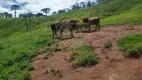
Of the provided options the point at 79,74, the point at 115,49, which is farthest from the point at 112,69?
the point at 115,49

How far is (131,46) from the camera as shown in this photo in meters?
15.8

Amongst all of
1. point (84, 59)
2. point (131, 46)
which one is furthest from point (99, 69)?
point (131, 46)

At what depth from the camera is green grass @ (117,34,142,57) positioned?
49.3 ft

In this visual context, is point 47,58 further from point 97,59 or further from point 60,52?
point 97,59

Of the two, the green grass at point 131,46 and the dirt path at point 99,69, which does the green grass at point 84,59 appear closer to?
the dirt path at point 99,69

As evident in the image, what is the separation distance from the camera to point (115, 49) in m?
16.5

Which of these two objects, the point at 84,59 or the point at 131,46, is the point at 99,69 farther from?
the point at 131,46

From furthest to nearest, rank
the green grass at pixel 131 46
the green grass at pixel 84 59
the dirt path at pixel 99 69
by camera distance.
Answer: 1. the green grass at pixel 131 46
2. the green grass at pixel 84 59
3. the dirt path at pixel 99 69

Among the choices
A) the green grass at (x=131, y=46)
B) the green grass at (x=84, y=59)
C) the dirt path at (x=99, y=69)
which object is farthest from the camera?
the green grass at (x=131, y=46)

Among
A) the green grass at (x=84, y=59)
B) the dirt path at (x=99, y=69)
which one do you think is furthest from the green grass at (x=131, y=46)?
the green grass at (x=84, y=59)

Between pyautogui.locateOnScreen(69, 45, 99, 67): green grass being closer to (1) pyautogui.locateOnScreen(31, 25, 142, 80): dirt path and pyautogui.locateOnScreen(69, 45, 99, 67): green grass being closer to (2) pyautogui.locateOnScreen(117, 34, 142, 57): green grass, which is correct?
(1) pyautogui.locateOnScreen(31, 25, 142, 80): dirt path

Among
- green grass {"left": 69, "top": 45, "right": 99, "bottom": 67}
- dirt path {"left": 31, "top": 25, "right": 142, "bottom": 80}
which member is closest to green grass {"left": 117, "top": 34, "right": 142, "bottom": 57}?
dirt path {"left": 31, "top": 25, "right": 142, "bottom": 80}

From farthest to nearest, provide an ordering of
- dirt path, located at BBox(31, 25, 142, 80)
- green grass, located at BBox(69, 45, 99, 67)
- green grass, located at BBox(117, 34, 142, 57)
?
green grass, located at BBox(117, 34, 142, 57) < green grass, located at BBox(69, 45, 99, 67) < dirt path, located at BBox(31, 25, 142, 80)

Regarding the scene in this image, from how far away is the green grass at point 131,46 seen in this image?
15.0m
